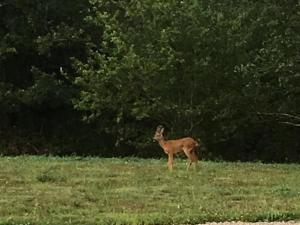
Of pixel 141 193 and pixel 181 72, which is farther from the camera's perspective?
pixel 181 72

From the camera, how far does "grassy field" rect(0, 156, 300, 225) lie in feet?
32.5

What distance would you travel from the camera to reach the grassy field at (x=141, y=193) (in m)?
9.91

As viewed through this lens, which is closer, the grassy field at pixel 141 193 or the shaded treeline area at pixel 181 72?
the grassy field at pixel 141 193

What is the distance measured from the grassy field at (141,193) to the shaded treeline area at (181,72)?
274 inches

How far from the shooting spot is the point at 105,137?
30297mm

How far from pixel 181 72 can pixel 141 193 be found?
12.5 m

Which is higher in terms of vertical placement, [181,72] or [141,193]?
[181,72]

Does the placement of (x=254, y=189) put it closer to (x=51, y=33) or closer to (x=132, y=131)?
(x=132, y=131)

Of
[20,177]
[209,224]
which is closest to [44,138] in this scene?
[20,177]

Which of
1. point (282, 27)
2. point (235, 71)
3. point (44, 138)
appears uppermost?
point (282, 27)

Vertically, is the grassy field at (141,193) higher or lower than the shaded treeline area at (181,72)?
lower

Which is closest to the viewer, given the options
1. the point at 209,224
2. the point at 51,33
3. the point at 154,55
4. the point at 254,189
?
the point at 209,224

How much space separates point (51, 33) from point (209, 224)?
798 inches

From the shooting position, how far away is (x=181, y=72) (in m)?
24.5
